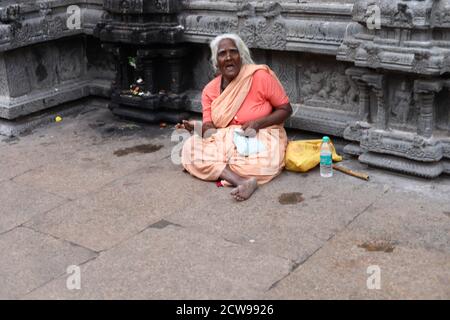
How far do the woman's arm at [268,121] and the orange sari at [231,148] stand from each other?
5 cm

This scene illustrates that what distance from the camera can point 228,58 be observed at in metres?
5.46

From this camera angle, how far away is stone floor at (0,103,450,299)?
152 inches

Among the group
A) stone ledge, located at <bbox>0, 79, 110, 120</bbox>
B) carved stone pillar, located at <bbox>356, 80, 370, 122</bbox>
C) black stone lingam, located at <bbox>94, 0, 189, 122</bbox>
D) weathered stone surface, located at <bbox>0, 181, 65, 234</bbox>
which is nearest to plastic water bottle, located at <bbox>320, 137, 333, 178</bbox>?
carved stone pillar, located at <bbox>356, 80, 370, 122</bbox>

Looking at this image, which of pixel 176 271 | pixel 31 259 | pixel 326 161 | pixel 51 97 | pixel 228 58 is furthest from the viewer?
pixel 51 97

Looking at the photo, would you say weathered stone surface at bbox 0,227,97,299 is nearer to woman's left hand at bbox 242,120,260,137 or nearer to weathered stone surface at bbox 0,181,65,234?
weathered stone surface at bbox 0,181,65,234

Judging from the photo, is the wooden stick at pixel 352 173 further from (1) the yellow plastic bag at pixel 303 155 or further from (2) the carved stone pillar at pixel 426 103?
(2) the carved stone pillar at pixel 426 103

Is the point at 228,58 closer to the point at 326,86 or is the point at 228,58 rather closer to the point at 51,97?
the point at 326,86

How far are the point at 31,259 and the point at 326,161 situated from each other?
2.45 meters

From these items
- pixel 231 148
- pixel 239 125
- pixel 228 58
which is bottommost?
pixel 231 148

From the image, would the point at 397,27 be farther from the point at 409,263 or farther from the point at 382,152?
the point at 409,263

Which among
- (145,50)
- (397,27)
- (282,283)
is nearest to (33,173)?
(145,50)

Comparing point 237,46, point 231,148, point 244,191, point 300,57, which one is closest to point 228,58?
point 237,46

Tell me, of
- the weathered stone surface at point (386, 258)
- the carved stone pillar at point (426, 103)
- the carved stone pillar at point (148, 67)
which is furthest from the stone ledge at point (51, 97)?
the weathered stone surface at point (386, 258)

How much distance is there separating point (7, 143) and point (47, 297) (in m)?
3.25
